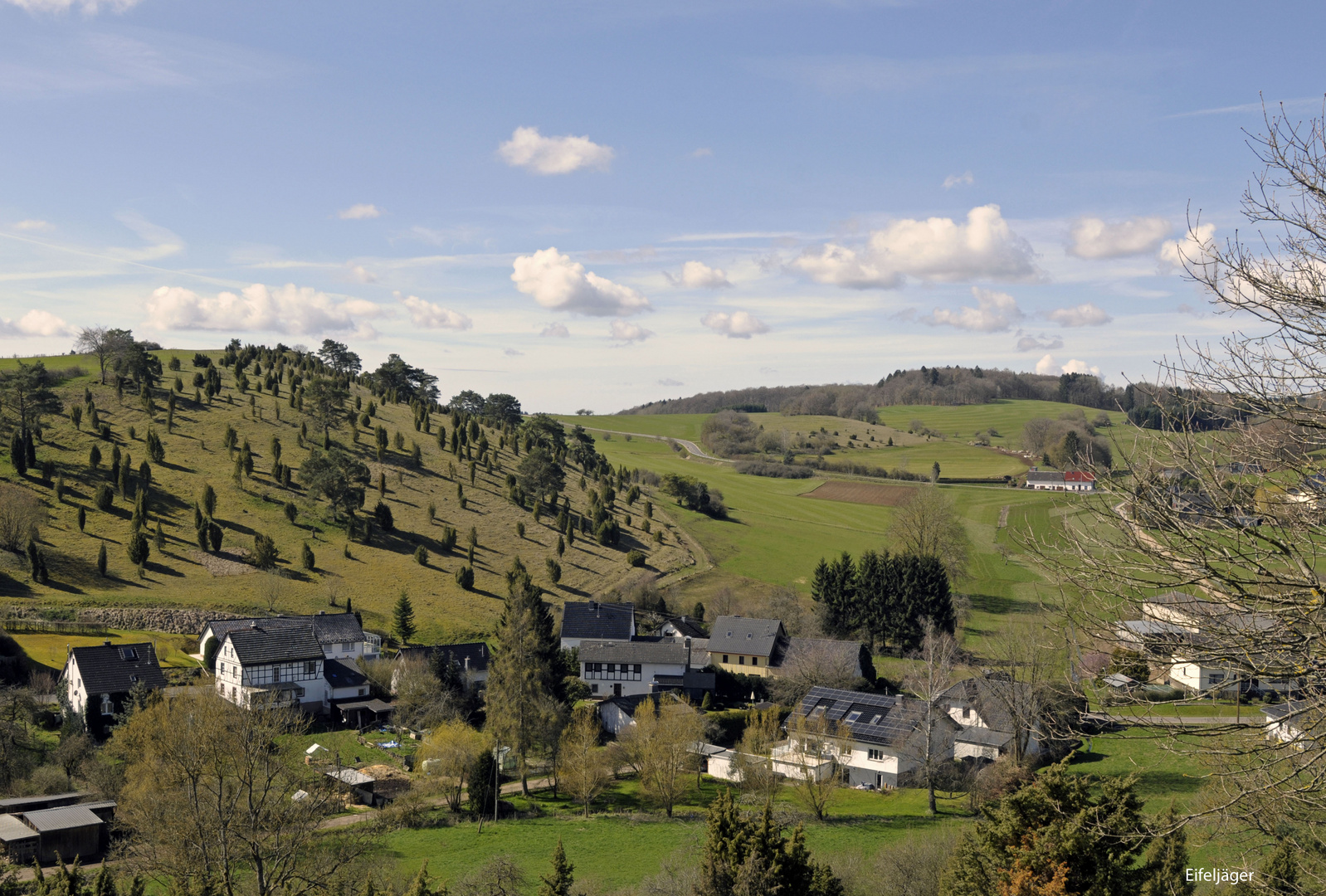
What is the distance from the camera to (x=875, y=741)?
45.0 m

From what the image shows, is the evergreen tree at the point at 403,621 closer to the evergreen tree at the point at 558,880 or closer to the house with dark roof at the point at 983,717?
the house with dark roof at the point at 983,717

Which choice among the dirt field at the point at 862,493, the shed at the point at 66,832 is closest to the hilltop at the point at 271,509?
the shed at the point at 66,832

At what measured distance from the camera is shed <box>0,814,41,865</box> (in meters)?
29.8

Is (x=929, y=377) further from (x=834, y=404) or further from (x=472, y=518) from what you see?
(x=472, y=518)

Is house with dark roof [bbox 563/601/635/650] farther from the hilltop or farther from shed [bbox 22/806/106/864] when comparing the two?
→ shed [bbox 22/806/106/864]

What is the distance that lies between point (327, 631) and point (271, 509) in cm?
2102

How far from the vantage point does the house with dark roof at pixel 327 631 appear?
52.9 meters

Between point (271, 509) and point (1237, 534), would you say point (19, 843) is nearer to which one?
point (1237, 534)

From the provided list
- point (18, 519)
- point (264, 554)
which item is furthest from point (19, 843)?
point (18, 519)

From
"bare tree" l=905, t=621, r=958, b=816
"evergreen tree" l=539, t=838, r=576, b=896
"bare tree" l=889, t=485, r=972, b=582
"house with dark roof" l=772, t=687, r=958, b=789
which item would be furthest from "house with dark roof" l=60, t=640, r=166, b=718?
"bare tree" l=889, t=485, r=972, b=582

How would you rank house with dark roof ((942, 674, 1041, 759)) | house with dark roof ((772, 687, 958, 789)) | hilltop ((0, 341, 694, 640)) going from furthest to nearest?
hilltop ((0, 341, 694, 640)), house with dark roof ((942, 674, 1041, 759)), house with dark roof ((772, 687, 958, 789))

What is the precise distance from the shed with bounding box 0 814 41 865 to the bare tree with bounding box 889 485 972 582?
60848mm

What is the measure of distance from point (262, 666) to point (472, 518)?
3373 cm

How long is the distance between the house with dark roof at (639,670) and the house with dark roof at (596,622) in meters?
3.10
